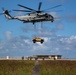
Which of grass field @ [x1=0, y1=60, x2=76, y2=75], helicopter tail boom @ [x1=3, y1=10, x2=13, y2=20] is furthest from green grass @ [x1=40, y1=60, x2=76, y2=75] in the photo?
helicopter tail boom @ [x1=3, y1=10, x2=13, y2=20]

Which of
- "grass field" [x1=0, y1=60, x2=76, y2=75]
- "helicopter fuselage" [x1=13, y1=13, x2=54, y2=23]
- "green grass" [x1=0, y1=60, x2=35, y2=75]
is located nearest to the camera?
"green grass" [x1=0, y1=60, x2=35, y2=75]

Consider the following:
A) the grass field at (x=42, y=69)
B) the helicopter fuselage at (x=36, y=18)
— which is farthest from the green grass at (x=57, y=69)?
the helicopter fuselage at (x=36, y=18)

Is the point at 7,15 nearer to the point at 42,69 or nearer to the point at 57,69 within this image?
the point at 57,69

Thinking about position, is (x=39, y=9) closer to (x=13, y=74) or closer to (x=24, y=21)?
(x=24, y=21)

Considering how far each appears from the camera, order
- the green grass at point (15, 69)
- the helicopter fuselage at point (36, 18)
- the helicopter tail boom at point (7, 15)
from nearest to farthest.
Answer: the green grass at point (15, 69)
the helicopter fuselage at point (36, 18)
the helicopter tail boom at point (7, 15)

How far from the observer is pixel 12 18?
236 ft

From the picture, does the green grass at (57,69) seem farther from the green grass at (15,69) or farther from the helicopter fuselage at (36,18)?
the helicopter fuselage at (36,18)

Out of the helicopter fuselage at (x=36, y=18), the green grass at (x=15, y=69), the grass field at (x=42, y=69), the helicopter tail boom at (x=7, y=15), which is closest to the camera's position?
the green grass at (x=15, y=69)

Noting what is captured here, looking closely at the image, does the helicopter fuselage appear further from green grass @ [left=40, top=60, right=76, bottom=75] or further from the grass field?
green grass @ [left=40, top=60, right=76, bottom=75]

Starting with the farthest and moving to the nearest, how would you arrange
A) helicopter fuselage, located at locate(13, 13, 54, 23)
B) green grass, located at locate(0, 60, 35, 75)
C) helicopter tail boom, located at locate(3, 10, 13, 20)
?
helicopter tail boom, located at locate(3, 10, 13, 20) < helicopter fuselage, located at locate(13, 13, 54, 23) < green grass, located at locate(0, 60, 35, 75)

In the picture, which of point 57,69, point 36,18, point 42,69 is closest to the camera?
point 42,69

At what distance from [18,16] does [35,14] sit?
3840mm

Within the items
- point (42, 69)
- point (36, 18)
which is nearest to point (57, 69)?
point (42, 69)

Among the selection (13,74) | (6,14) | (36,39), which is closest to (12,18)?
(6,14)
